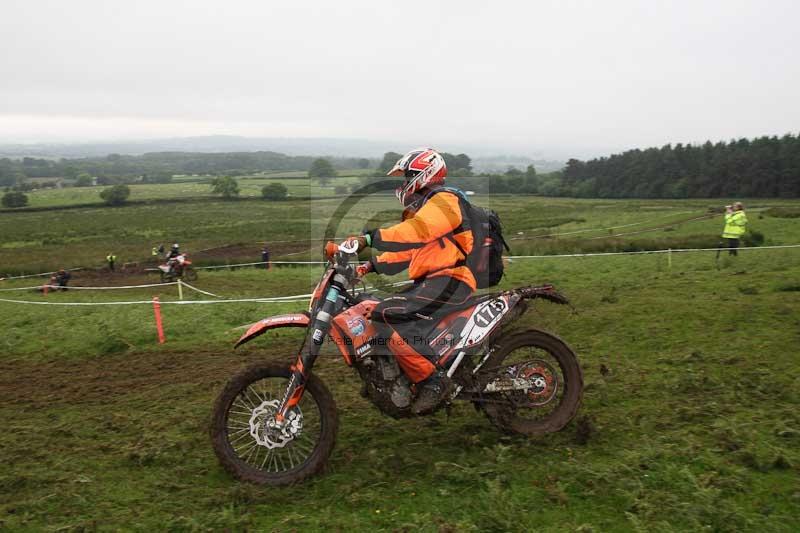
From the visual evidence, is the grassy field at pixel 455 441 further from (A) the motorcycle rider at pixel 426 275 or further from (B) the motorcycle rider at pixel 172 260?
(B) the motorcycle rider at pixel 172 260

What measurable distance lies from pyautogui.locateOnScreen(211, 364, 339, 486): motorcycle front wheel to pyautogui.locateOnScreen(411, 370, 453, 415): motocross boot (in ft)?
2.45

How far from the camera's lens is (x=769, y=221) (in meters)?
31.8

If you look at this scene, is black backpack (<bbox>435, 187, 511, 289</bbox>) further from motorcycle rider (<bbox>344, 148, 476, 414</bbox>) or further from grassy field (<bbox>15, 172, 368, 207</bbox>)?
grassy field (<bbox>15, 172, 368, 207</bbox>)

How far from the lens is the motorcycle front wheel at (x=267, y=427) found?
4.79m

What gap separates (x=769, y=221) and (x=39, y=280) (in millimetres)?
37972

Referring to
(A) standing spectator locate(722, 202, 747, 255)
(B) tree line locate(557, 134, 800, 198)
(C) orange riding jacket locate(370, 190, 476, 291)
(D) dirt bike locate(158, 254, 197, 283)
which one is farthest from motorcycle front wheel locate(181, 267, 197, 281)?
(B) tree line locate(557, 134, 800, 198)

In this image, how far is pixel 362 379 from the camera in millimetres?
5137

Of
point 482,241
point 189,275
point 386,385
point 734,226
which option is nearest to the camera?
point 386,385

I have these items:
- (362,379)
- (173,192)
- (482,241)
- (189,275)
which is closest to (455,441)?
(362,379)

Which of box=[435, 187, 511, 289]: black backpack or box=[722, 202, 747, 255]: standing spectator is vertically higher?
box=[435, 187, 511, 289]: black backpack

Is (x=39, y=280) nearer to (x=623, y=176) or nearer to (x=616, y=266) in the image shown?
(x=616, y=266)

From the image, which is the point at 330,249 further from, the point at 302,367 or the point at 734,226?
the point at 734,226

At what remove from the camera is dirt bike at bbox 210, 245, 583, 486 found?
484 centimetres

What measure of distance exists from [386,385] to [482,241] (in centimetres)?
151
